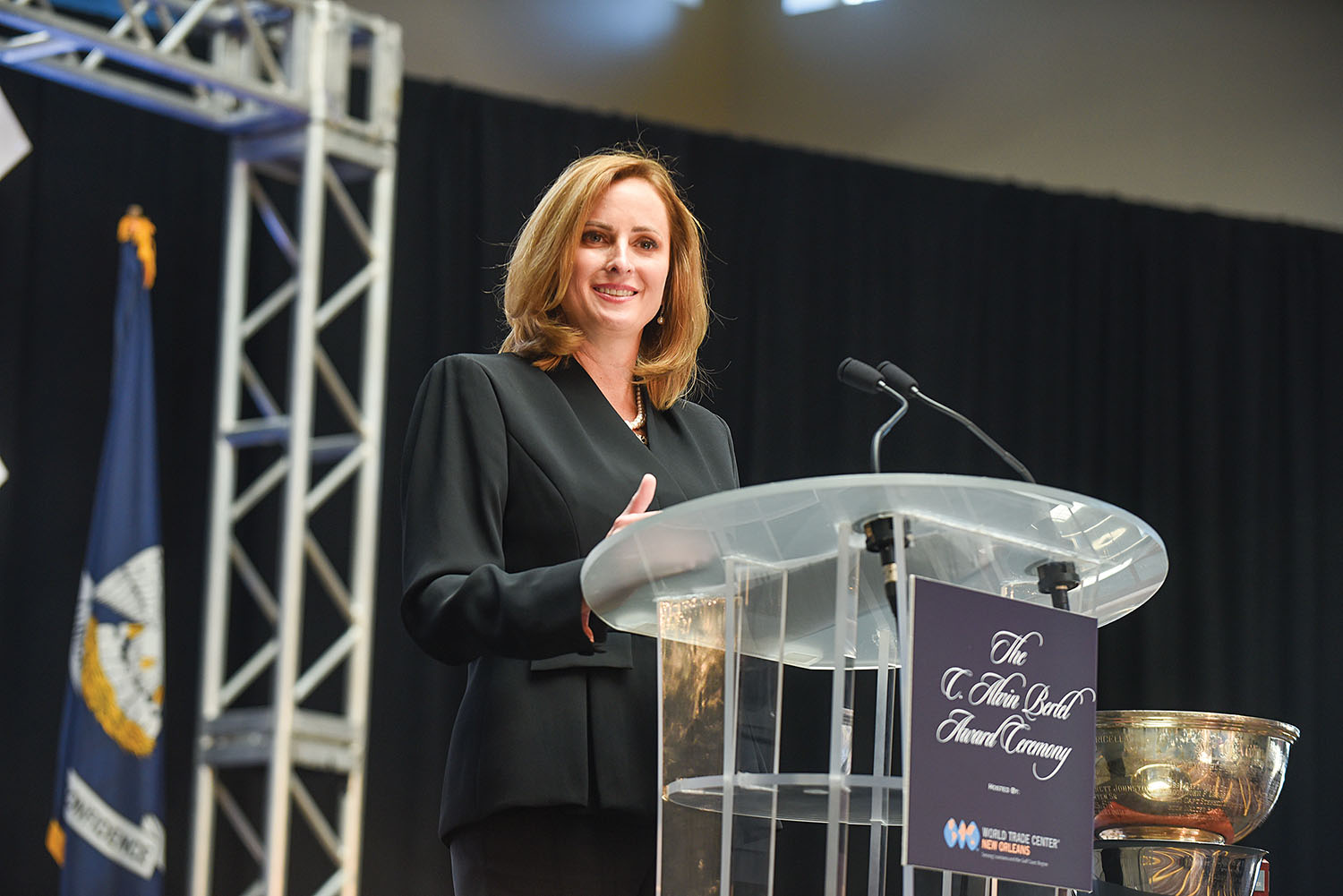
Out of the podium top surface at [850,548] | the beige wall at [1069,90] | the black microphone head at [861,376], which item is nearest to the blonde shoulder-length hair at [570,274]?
the black microphone head at [861,376]

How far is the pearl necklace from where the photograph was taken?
194cm

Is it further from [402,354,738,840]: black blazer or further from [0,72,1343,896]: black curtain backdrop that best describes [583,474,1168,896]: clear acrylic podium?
[0,72,1343,896]: black curtain backdrop

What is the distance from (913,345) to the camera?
5.79 meters

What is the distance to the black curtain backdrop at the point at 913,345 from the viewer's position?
4.76m

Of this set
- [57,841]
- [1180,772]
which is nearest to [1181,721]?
[1180,772]

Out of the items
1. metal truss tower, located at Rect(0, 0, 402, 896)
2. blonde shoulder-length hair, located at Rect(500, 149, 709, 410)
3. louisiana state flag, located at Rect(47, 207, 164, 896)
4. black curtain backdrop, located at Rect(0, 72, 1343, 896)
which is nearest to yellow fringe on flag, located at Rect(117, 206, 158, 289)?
louisiana state flag, located at Rect(47, 207, 164, 896)

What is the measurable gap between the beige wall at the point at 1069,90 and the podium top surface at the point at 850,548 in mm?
4940

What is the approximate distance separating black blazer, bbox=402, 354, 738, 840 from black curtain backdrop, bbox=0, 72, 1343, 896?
314 cm

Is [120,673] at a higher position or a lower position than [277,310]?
lower

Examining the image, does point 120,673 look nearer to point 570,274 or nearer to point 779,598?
point 570,274

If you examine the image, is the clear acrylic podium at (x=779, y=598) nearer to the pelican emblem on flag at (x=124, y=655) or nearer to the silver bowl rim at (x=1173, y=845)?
the silver bowl rim at (x=1173, y=845)

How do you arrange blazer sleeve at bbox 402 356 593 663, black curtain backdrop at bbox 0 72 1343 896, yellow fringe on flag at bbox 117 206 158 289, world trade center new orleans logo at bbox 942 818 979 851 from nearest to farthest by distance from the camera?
world trade center new orleans logo at bbox 942 818 979 851 < blazer sleeve at bbox 402 356 593 663 < yellow fringe on flag at bbox 117 206 158 289 < black curtain backdrop at bbox 0 72 1343 896

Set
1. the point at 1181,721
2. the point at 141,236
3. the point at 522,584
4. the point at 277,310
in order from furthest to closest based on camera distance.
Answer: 1. the point at 141,236
2. the point at 277,310
3. the point at 1181,721
4. the point at 522,584

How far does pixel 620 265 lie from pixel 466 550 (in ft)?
1.52
